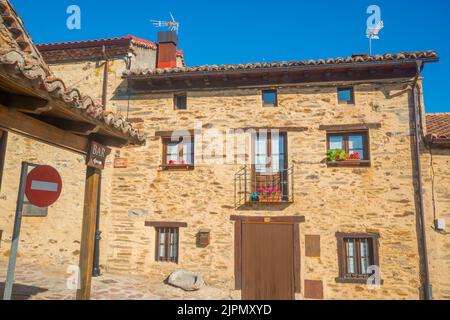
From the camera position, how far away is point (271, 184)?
9.66m

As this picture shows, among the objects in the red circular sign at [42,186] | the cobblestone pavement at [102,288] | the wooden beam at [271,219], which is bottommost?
the cobblestone pavement at [102,288]

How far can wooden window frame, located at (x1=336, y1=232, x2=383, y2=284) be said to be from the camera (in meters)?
8.86

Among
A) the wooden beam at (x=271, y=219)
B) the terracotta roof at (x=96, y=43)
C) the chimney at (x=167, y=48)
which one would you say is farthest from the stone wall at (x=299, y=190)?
the terracotta roof at (x=96, y=43)

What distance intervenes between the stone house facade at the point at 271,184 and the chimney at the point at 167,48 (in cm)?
141

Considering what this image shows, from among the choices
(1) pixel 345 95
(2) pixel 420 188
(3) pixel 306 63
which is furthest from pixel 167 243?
(2) pixel 420 188

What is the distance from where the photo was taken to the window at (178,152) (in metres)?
10.2

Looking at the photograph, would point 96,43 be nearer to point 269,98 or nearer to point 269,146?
point 269,98

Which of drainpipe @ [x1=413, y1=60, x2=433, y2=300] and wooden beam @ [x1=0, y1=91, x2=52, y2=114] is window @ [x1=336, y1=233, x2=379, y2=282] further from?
wooden beam @ [x1=0, y1=91, x2=52, y2=114]

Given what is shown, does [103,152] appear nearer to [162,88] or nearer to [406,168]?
[162,88]

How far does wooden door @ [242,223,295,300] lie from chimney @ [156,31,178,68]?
6.30 m

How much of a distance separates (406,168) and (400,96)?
201 cm

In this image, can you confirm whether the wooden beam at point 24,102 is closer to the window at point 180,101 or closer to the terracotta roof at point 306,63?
the terracotta roof at point 306,63

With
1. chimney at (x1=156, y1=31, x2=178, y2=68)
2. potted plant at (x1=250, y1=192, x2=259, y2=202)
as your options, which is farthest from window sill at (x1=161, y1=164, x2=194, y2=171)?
chimney at (x1=156, y1=31, x2=178, y2=68)
